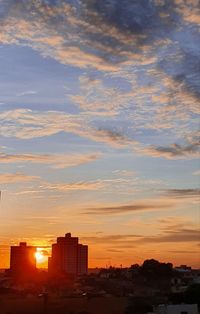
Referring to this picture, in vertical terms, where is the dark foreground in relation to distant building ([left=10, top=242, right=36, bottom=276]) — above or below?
below

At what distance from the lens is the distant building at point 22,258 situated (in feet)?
447

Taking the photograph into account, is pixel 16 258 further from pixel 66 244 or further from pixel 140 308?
pixel 140 308

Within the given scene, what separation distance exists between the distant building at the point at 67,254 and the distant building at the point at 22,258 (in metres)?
16.6

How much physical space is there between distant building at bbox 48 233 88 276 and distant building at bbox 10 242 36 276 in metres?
16.6

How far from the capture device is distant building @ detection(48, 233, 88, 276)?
160m

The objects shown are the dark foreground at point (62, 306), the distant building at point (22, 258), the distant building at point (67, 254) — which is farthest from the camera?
the distant building at point (67, 254)

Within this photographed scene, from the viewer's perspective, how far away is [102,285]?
90125 mm

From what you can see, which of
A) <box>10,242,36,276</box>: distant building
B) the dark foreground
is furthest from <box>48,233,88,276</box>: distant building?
the dark foreground

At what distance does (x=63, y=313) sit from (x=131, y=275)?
61974mm

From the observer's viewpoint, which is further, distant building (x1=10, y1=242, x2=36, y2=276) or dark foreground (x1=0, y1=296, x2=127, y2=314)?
distant building (x1=10, y1=242, x2=36, y2=276)

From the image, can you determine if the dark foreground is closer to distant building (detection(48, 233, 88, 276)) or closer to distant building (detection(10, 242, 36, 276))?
distant building (detection(10, 242, 36, 276))

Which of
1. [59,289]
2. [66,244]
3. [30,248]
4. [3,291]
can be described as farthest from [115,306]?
[66,244]

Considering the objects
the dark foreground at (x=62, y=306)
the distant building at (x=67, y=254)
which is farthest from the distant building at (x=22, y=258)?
the dark foreground at (x=62, y=306)

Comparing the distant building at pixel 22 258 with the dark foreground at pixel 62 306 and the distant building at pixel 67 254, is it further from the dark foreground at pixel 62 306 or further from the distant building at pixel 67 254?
the dark foreground at pixel 62 306
